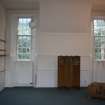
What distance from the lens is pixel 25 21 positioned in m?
7.88

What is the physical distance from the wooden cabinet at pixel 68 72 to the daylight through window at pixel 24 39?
134 cm

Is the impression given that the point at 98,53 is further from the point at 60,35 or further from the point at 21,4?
the point at 21,4

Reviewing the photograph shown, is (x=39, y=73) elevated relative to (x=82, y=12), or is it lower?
lower

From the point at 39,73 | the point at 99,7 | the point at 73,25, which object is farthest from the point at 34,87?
the point at 99,7

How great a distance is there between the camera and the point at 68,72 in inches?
280

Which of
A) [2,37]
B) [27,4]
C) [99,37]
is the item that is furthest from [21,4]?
[99,37]

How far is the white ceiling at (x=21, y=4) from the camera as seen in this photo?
6.94 meters

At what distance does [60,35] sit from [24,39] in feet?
4.38

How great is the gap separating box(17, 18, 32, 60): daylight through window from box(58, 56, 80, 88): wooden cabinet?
1.34 metres

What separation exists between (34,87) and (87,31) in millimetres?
2629

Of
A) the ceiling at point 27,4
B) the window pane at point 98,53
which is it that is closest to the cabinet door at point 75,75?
the window pane at point 98,53

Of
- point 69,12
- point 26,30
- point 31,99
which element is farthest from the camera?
point 26,30

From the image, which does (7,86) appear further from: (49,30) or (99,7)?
(99,7)

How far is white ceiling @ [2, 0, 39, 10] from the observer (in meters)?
6.94
